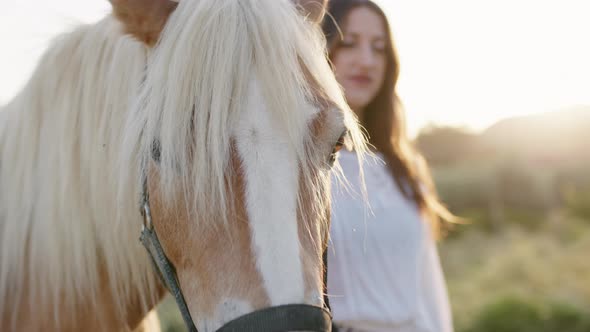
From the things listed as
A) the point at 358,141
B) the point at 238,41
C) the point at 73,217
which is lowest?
the point at 73,217

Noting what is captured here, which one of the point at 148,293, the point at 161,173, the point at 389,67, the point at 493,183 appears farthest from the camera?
the point at 493,183

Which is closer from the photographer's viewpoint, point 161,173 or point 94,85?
point 161,173

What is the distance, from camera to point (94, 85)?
1755mm

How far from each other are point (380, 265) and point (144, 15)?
1.44m

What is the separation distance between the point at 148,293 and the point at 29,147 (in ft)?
1.90

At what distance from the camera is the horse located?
129cm

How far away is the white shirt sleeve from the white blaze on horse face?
143 centimetres

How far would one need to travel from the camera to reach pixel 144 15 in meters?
1.59

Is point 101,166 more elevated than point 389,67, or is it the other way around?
point 389,67

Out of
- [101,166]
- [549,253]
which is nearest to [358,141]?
[101,166]

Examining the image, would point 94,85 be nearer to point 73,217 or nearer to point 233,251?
point 73,217

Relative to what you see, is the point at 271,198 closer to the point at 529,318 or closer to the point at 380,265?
the point at 380,265

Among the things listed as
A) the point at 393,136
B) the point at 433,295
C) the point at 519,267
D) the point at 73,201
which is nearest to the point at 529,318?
the point at 519,267

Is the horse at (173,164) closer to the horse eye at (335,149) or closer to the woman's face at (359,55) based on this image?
the horse eye at (335,149)
